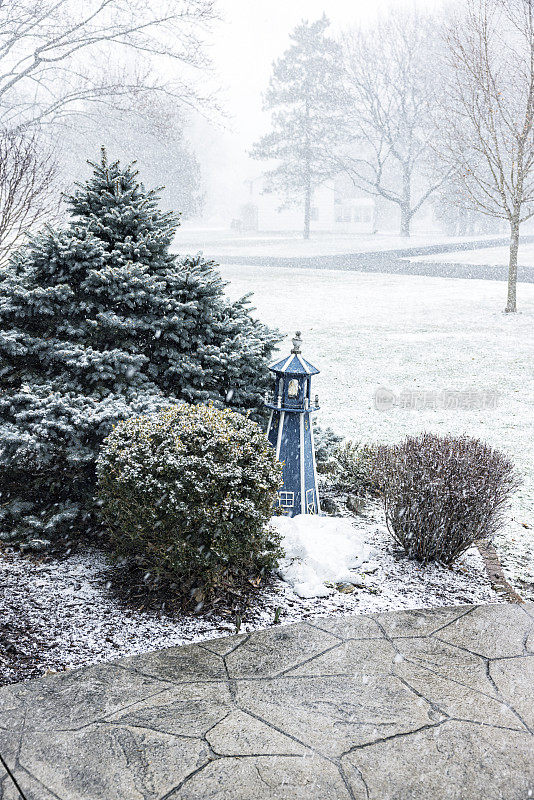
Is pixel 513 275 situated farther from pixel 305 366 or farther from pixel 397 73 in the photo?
pixel 397 73

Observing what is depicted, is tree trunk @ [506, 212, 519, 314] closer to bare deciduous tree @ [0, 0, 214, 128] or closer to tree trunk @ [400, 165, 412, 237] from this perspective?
bare deciduous tree @ [0, 0, 214, 128]

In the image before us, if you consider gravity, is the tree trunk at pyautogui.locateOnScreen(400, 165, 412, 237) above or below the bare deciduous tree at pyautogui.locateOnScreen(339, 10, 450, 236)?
below

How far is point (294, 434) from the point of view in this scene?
5113 mm

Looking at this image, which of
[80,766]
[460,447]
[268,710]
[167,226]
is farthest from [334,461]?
[80,766]

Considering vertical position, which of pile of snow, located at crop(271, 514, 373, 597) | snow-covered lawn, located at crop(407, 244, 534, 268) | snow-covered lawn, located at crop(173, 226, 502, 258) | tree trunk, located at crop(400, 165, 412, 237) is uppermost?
tree trunk, located at crop(400, 165, 412, 237)

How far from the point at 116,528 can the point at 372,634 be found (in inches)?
76.6

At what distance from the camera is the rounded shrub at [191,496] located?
3861 mm

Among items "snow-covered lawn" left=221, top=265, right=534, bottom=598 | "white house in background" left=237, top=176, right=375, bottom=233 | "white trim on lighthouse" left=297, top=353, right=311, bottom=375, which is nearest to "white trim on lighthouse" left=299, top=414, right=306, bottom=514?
"white trim on lighthouse" left=297, top=353, right=311, bottom=375

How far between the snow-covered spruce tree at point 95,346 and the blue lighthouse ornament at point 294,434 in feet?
1.58

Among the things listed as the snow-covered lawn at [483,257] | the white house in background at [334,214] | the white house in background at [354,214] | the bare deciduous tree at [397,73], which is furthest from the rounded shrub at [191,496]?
the white house in background at [354,214]

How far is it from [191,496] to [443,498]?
1.68 metres

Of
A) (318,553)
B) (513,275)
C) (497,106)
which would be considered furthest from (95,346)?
(497,106)

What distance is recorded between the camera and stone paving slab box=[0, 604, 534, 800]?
2605 millimetres

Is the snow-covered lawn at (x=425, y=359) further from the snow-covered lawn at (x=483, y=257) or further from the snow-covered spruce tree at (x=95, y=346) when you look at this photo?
the snow-covered lawn at (x=483, y=257)
